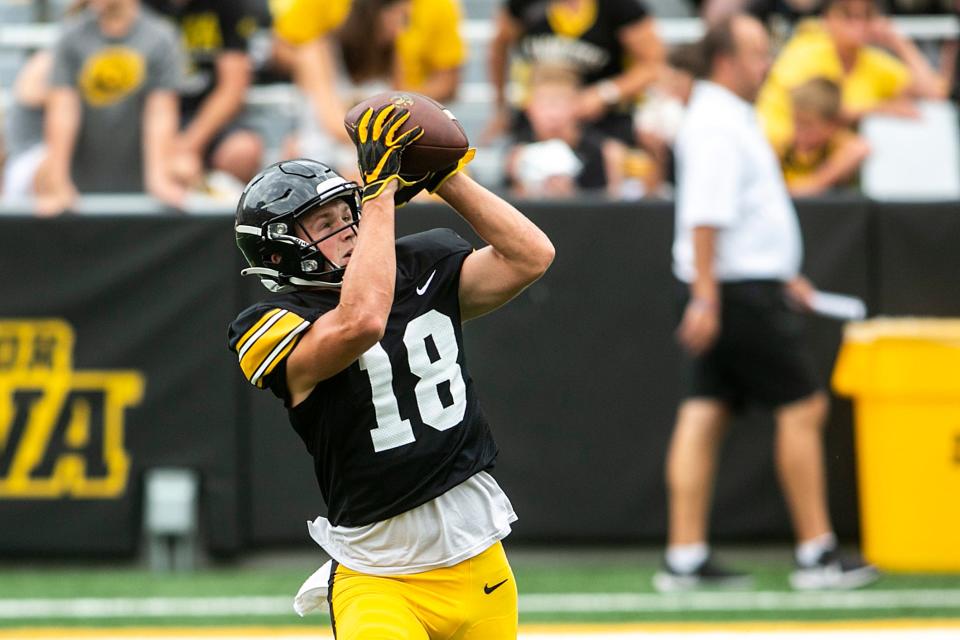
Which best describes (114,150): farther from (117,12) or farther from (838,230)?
(838,230)

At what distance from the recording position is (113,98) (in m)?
7.32

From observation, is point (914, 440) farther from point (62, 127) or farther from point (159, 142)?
point (62, 127)

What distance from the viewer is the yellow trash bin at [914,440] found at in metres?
6.47

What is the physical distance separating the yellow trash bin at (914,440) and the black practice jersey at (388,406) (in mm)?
3399

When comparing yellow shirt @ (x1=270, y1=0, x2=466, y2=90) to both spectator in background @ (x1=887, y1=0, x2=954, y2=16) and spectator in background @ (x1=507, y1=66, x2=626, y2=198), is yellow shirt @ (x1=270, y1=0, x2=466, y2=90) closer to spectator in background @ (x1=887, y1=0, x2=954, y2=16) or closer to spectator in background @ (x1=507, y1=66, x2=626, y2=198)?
spectator in background @ (x1=507, y1=66, x2=626, y2=198)

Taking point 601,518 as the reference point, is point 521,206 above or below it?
above

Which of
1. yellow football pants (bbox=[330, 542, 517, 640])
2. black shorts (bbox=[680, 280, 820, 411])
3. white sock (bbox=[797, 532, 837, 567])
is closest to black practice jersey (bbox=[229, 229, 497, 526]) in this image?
yellow football pants (bbox=[330, 542, 517, 640])

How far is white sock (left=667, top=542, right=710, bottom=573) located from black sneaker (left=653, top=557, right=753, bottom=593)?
0.7 inches

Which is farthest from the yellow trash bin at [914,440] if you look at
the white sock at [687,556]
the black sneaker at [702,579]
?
the white sock at [687,556]

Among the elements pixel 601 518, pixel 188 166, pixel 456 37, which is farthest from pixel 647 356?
pixel 188 166

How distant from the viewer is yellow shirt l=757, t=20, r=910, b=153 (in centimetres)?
768

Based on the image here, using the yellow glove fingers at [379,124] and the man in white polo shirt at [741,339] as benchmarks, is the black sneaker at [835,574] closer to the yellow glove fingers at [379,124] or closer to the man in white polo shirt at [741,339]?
the man in white polo shirt at [741,339]

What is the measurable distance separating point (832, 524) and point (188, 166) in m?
3.44

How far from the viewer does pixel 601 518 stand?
6840 millimetres
